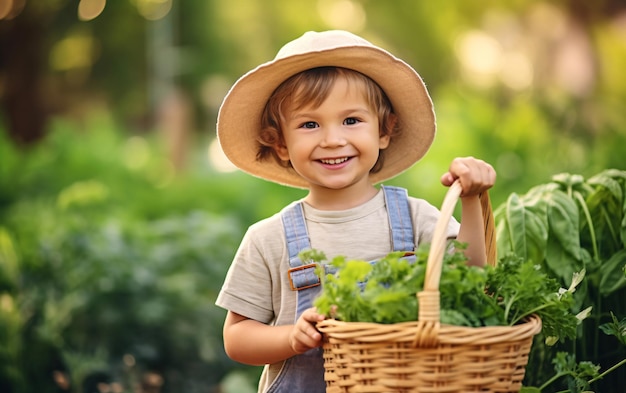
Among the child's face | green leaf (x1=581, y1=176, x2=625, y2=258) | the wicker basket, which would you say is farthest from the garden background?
the wicker basket

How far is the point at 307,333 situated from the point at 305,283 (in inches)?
16.2

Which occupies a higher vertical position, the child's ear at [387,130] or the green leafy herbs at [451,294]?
the child's ear at [387,130]

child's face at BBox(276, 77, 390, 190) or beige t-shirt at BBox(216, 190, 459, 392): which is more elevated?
child's face at BBox(276, 77, 390, 190)

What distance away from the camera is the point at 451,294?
2240 millimetres

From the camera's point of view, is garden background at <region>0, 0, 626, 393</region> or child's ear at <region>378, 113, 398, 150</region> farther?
garden background at <region>0, 0, 626, 393</region>

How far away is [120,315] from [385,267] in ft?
10.8

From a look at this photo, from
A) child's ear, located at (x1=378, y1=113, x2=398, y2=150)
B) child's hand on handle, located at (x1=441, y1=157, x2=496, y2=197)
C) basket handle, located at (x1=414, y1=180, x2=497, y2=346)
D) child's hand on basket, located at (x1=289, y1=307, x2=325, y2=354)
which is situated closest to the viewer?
basket handle, located at (x1=414, y1=180, x2=497, y2=346)

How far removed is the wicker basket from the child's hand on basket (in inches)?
6.4

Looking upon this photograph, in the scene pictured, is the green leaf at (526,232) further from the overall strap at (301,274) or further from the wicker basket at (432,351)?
the wicker basket at (432,351)

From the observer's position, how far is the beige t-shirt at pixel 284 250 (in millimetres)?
2898

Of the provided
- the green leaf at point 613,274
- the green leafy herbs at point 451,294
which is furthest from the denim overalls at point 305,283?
the green leaf at point 613,274

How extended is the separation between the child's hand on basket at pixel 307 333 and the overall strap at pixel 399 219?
0.53 metres

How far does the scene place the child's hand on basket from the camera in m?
2.41

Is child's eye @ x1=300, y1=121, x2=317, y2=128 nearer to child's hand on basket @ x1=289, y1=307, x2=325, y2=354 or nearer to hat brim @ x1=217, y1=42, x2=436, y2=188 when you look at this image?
hat brim @ x1=217, y1=42, x2=436, y2=188
